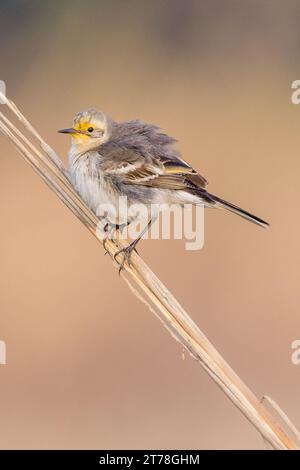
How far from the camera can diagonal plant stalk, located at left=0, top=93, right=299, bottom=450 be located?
3.27m

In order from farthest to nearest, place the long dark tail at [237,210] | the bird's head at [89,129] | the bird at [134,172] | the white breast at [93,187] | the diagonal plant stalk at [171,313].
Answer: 1. the bird's head at [89,129]
2. the bird at [134,172]
3. the white breast at [93,187]
4. the long dark tail at [237,210]
5. the diagonal plant stalk at [171,313]

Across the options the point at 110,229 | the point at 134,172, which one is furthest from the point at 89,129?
the point at 110,229

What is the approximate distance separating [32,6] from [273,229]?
4.00 meters

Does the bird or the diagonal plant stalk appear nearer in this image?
the diagonal plant stalk

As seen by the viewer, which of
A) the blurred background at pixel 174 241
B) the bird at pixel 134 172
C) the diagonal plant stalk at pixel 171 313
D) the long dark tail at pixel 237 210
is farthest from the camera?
the blurred background at pixel 174 241

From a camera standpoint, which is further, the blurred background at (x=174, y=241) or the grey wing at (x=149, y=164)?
the blurred background at (x=174, y=241)

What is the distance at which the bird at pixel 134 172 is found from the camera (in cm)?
461

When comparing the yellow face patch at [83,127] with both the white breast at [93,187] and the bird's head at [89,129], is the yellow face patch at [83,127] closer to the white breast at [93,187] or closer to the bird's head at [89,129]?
the bird's head at [89,129]

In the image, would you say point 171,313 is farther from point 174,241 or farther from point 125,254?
point 174,241

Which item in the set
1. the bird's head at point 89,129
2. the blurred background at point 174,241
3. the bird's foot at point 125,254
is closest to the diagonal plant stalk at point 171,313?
the bird's foot at point 125,254

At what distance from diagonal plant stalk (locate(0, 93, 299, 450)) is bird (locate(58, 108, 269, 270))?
40 centimetres

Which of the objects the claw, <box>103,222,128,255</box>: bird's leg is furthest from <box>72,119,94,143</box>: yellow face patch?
the claw

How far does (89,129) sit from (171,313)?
1513mm

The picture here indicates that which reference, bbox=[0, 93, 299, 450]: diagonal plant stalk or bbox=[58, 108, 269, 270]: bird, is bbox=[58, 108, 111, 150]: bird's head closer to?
bbox=[58, 108, 269, 270]: bird
